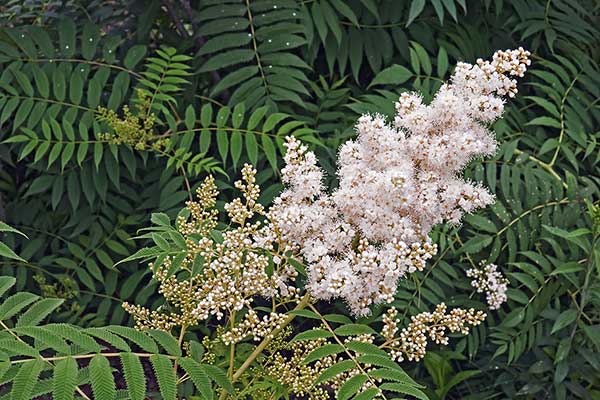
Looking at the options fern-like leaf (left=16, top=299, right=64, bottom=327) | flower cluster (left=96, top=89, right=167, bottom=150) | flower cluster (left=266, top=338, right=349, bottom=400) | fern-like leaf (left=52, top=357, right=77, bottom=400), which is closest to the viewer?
fern-like leaf (left=52, top=357, right=77, bottom=400)

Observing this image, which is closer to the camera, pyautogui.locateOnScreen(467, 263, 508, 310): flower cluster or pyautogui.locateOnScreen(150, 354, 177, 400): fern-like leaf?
pyautogui.locateOnScreen(150, 354, 177, 400): fern-like leaf

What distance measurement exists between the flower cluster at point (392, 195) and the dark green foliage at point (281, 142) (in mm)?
1015

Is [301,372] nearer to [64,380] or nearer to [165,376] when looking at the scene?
[165,376]

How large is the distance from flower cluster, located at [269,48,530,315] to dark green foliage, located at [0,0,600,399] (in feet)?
3.33

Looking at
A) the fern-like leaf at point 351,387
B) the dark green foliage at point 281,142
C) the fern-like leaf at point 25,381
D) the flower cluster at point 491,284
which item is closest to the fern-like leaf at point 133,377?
the fern-like leaf at point 25,381

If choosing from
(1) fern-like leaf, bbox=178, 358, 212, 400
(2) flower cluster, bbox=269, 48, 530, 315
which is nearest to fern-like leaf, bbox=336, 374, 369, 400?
(2) flower cluster, bbox=269, 48, 530, 315

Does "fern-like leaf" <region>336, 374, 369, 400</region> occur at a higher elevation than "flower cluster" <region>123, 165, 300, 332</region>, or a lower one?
lower

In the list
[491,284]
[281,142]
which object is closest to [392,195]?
[281,142]

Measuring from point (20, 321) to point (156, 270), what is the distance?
0.96 feet

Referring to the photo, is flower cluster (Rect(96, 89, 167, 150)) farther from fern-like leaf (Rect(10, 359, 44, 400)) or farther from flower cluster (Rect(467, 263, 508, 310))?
fern-like leaf (Rect(10, 359, 44, 400))

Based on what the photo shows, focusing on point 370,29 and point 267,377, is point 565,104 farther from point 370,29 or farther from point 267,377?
point 267,377

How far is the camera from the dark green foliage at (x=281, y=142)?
281 cm

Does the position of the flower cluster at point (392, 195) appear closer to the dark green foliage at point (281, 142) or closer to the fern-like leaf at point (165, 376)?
the fern-like leaf at point (165, 376)

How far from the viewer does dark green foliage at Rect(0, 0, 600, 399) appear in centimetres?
281
